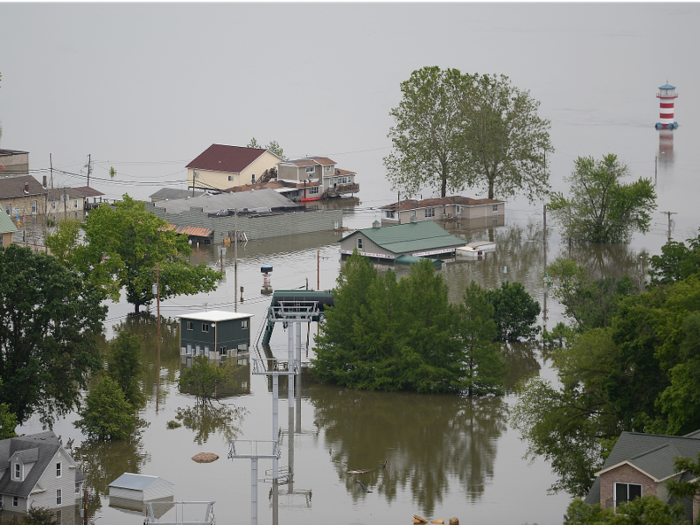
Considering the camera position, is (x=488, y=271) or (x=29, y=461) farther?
(x=488, y=271)

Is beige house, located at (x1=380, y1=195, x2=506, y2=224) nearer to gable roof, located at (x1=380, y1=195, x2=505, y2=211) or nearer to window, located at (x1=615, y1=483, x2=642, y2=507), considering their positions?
gable roof, located at (x1=380, y1=195, x2=505, y2=211)

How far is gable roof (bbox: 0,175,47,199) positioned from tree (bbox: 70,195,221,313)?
110 feet

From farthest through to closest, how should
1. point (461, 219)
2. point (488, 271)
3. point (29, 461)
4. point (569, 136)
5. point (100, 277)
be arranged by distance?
1. point (569, 136)
2. point (461, 219)
3. point (488, 271)
4. point (100, 277)
5. point (29, 461)

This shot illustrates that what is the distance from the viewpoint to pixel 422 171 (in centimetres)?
11188

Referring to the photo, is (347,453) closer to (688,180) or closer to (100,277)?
(100,277)

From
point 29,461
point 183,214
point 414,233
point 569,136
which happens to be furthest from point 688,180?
point 29,461

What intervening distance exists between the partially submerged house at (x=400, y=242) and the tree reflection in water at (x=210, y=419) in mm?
34515

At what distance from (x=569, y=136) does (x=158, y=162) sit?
2296 inches

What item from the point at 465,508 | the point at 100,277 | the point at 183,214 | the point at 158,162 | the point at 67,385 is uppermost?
the point at 158,162

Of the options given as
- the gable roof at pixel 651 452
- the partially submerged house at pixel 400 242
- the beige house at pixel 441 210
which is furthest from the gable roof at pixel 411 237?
the gable roof at pixel 651 452

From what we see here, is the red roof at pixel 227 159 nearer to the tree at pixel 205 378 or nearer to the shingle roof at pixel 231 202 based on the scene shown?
the shingle roof at pixel 231 202

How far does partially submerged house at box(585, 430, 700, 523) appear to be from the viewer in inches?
1305

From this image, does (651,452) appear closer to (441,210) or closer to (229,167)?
(441,210)

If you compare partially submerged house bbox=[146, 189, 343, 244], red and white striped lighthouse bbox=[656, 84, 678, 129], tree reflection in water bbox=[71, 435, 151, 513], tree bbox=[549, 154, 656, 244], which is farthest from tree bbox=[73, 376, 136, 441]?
red and white striped lighthouse bbox=[656, 84, 678, 129]
